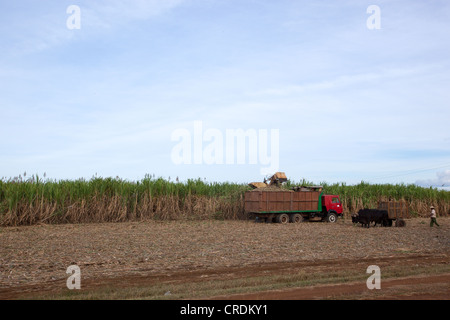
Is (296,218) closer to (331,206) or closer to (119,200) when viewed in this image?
(331,206)

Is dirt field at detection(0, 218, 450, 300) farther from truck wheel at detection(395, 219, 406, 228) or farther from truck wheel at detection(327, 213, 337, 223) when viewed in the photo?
truck wheel at detection(327, 213, 337, 223)

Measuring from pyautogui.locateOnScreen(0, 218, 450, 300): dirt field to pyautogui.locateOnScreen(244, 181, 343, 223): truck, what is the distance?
25.1 ft

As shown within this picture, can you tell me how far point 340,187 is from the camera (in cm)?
3916

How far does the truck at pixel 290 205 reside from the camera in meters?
28.9

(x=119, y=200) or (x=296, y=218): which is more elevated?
(x=119, y=200)

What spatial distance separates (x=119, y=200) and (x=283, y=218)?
11426 millimetres

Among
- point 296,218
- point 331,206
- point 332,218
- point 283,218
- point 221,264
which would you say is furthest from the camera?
point 332,218

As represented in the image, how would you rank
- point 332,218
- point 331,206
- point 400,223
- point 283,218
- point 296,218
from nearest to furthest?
point 400,223, point 283,218, point 296,218, point 331,206, point 332,218

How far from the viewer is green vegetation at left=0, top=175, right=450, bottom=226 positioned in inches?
1006

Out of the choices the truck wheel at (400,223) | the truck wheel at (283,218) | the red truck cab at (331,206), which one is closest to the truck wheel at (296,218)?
the truck wheel at (283,218)

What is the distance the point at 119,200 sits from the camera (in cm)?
2884

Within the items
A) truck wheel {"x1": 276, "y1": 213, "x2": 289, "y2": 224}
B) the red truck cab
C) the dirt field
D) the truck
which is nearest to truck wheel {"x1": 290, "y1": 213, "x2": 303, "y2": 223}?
the truck

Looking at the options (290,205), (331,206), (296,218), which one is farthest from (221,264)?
(331,206)
